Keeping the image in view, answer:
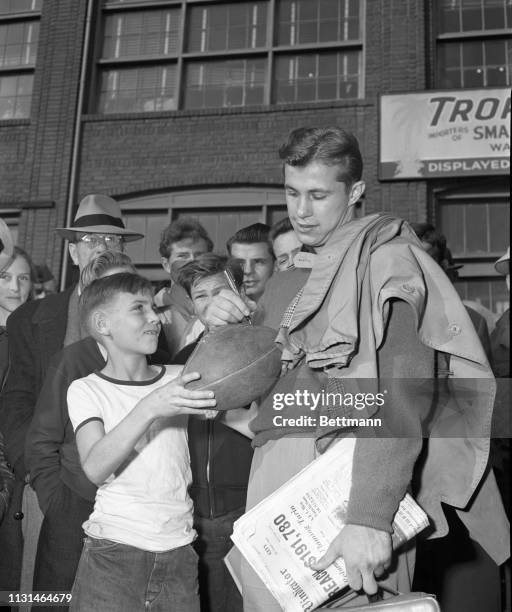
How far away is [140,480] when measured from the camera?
2.24m

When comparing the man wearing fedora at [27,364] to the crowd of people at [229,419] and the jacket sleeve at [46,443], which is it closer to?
the crowd of people at [229,419]

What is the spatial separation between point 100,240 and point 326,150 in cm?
211

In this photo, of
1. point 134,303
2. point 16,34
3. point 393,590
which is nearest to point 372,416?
point 393,590

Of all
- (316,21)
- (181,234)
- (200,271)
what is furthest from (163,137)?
(200,271)

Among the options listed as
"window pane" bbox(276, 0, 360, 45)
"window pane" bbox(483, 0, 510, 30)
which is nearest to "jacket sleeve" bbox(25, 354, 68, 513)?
"window pane" bbox(276, 0, 360, 45)

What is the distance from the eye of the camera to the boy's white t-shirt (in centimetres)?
216

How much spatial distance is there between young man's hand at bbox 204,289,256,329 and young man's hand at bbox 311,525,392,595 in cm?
74

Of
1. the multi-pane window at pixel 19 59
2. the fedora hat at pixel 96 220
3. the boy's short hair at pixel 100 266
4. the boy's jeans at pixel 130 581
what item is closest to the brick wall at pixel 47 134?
the multi-pane window at pixel 19 59

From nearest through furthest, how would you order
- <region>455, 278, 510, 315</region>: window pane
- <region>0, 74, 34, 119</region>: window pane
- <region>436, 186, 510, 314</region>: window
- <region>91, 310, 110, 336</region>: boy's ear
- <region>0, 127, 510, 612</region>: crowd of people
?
<region>0, 127, 510, 612</region>: crowd of people → <region>91, 310, 110, 336</region>: boy's ear → <region>455, 278, 510, 315</region>: window pane → <region>436, 186, 510, 314</region>: window → <region>0, 74, 34, 119</region>: window pane

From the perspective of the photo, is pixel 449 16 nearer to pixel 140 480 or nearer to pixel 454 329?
pixel 454 329

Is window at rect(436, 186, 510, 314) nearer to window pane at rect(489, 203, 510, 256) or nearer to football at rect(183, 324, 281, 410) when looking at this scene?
window pane at rect(489, 203, 510, 256)

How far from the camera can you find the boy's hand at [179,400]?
186 centimetres

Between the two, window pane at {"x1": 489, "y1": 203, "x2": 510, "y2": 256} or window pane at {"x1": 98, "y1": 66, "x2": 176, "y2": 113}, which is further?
window pane at {"x1": 98, "y1": 66, "x2": 176, "y2": 113}

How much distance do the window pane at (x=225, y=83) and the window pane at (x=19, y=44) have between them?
7.28ft
